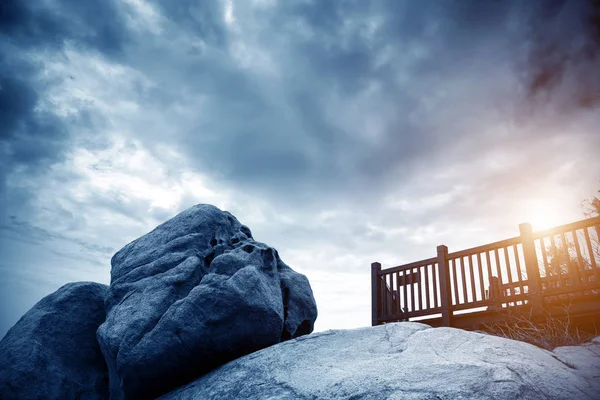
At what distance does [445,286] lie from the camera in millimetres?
8391

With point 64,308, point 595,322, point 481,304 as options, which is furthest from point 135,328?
point 595,322

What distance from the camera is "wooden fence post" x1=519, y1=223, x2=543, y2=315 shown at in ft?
23.1

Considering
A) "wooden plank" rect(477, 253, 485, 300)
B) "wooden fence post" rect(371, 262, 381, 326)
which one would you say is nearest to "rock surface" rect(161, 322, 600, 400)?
"wooden plank" rect(477, 253, 485, 300)

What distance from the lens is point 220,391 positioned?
3.52m

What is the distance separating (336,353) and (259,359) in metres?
0.82

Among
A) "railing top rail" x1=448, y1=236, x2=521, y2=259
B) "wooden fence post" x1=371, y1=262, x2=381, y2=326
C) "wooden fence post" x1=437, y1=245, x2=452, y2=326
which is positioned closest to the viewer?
"railing top rail" x1=448, y1=236, x2=521, y2=259

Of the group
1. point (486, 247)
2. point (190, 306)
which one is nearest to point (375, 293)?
point (486, 247)

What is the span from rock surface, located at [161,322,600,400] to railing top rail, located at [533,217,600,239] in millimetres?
4673

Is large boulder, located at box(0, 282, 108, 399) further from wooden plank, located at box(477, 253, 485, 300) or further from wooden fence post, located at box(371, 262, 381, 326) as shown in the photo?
wooden plank, located at box(477, 253, 485, 300)

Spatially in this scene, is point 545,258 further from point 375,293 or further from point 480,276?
point 375,293

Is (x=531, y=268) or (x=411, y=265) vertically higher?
(x=411, y=265)

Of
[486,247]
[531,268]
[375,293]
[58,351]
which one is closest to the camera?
[58,351]

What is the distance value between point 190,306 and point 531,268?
250 inches

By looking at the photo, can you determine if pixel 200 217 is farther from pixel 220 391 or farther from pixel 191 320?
pixel 220 391
